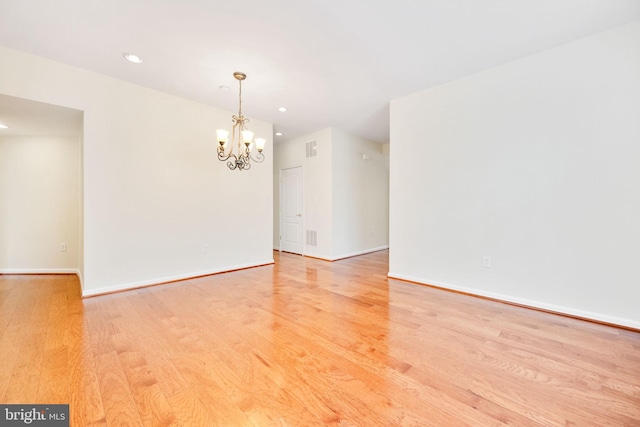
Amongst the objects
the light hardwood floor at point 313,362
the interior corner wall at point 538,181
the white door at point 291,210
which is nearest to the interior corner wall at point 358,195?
the white door at point 291,210

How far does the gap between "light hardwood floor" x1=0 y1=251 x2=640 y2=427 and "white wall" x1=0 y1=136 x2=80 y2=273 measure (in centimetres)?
155

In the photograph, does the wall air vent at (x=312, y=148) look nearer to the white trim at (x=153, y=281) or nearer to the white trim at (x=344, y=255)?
the white trim at (x=344, y=255)

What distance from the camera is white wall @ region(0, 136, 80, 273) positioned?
4.22 m

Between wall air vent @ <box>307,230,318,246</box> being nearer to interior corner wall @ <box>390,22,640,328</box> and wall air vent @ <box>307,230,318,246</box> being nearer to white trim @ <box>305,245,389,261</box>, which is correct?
white trim @ <box>305,245,389,261</box>

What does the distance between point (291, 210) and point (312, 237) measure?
3.21ft

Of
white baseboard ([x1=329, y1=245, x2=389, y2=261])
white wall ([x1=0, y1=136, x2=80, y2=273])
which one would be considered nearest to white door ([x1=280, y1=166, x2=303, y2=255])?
white baseboard ([x1=329, y1=245, x2=389, y2=261])

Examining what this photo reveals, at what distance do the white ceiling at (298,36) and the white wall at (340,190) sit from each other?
2.03m

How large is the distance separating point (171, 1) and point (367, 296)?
350cm

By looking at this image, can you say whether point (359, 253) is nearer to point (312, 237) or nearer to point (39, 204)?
point (312, 237)

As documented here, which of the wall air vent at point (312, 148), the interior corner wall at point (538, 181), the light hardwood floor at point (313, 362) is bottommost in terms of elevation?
the light hardwood floor at point (313, 362)

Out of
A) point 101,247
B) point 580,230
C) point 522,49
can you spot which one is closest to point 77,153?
point 101,247

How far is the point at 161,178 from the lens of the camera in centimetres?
373

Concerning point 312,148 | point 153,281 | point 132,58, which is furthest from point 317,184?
point 132,58

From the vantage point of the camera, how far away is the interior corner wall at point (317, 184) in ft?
17.8
